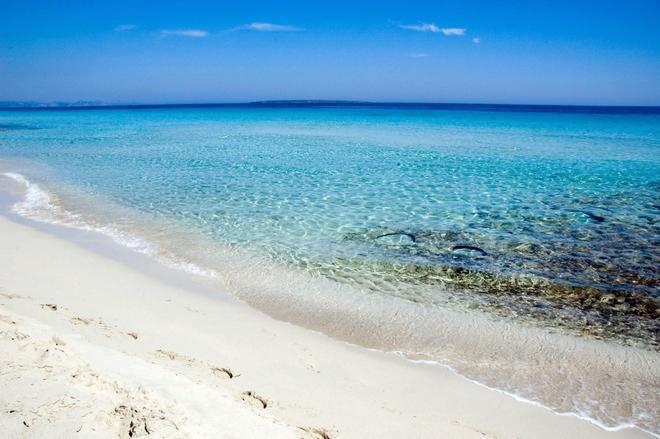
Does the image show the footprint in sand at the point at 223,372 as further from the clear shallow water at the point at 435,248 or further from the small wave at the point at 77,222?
the small wave at the point at 77,222

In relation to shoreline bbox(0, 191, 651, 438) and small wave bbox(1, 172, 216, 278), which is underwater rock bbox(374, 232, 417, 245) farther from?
shoreline bbox(0, 191, 651, 438)

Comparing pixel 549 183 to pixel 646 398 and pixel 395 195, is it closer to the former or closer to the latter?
pixel 395 195

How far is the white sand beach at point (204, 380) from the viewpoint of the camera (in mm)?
2715

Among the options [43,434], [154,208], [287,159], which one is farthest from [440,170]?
[43,434]

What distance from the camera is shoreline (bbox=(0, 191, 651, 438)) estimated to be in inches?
134

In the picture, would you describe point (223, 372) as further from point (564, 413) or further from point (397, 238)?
point (397, 238)

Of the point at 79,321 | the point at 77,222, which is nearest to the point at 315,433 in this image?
the point at 79,321

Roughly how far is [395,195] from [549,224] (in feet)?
13.1

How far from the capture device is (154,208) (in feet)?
34.5

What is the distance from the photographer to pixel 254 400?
338cm

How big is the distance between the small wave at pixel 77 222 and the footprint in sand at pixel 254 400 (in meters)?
3.44

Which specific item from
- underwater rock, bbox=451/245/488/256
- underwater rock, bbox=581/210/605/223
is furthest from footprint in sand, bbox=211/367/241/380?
underwater rock, bbox=581/210/605/223

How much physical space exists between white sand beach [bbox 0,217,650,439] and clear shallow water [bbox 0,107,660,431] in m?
0.52

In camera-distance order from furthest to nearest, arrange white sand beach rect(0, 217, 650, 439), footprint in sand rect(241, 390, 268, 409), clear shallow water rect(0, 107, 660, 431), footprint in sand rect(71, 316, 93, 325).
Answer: clear shallow water rect(0, 107, 660, 431) < footprint in sand rect(71, 316, 93, 325) < footprint in sand rect(241, 390, 268, 409) < white sand beach rect(0, 217, 650, 439)
